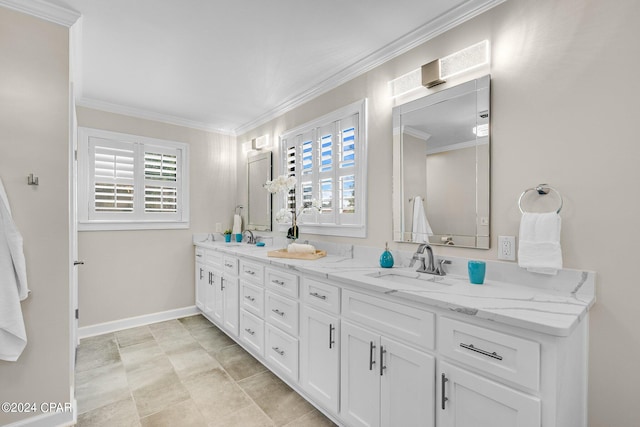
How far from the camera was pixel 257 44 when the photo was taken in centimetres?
223

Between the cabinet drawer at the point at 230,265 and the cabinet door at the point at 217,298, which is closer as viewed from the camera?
the cabinet drawer at the point at 230,265

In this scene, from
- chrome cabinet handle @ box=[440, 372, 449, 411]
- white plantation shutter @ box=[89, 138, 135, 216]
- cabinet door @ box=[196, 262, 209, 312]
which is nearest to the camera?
chrome cabinet handle @ box=[440, 372, 449, 411]

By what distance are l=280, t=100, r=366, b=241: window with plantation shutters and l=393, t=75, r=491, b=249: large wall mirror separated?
0.36 metres

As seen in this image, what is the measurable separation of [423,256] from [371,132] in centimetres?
105

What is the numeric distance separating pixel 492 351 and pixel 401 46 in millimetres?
1987

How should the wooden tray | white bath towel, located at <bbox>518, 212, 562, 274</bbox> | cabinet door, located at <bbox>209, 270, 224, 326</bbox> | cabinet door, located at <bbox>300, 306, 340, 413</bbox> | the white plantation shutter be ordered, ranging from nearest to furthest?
white bath towel, located at <bbox>518, 212, 562, 274</bbox>, cabinet door, located at <bbox>300, 306, 340, 413</bbox>, the wooden tray, cabinet door, located at <bbox>209, 270, 224, 326</bbox>, the white plantation shutter

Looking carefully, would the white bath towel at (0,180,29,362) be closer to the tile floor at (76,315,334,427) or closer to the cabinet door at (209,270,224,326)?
the tile floor at (76,315,334,427)

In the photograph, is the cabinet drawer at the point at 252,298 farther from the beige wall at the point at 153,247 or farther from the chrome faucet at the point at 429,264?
the beige wall at the point at 153,247

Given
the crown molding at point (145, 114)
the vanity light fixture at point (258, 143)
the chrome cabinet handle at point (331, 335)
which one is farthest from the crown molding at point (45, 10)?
the chrome cabinet handle at point (331, 335)

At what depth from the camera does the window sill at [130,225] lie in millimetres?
3293

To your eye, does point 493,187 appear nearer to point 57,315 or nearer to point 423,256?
point 423,256

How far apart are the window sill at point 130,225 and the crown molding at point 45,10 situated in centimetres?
209

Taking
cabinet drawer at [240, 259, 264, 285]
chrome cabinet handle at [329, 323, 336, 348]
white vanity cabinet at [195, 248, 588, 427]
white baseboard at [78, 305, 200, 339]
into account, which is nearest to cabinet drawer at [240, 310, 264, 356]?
white vanity cabinet at [195, 248, 588, 427]

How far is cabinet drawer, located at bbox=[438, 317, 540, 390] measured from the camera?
1040 mm
